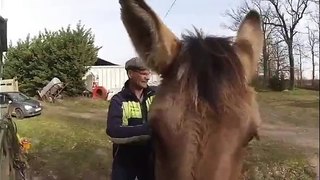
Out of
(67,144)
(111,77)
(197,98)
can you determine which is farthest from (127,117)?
(67,144)

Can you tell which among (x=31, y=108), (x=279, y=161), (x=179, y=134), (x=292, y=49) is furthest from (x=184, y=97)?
(x=31, y=108)

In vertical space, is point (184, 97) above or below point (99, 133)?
above

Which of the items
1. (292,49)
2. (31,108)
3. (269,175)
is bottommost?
(269,175)

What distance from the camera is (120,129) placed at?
8.96 ft

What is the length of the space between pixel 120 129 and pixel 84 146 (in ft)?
30.5

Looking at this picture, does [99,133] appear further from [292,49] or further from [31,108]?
[292,49]

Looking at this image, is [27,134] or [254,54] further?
[27,134]

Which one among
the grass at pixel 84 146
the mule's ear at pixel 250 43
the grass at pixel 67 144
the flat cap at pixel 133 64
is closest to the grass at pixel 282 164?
the grass at pixel 84 146

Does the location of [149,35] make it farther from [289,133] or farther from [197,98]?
[289,133]

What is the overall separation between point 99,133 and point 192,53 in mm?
10511

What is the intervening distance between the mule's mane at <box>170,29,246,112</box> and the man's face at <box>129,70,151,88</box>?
1.97ft

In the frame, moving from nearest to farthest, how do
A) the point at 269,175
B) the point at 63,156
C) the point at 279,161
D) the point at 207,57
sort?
the point at 207,57 → the point at 269,175 → the point at 279,161 → the point at 63,156

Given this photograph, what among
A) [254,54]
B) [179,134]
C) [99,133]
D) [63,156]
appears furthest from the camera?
[99,133]

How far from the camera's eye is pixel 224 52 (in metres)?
2.13
